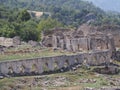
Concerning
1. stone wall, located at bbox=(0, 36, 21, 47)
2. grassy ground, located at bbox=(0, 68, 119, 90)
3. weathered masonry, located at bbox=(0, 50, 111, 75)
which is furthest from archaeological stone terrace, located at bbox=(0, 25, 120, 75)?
stone wall, located at bbox=(0, 36, 21, 47)

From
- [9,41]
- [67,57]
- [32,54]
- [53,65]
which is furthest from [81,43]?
[53,65]

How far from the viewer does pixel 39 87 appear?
132ft

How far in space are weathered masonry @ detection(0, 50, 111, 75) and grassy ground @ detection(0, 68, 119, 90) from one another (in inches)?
73.6

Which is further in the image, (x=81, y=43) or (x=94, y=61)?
(x=81, y=43)

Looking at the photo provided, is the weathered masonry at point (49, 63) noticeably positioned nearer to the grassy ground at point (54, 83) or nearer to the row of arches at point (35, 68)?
the row of arches at point (35, 68)

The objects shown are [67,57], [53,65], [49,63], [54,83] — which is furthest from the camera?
[67,57]

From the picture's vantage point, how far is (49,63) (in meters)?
46.6

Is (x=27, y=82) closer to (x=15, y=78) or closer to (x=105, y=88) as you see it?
(x=15, y=78)

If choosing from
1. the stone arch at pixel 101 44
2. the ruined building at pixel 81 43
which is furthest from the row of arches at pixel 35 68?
the stone arch at pixel 101 44

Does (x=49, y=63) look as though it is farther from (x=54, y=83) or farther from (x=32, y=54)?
(x=32, y=54)

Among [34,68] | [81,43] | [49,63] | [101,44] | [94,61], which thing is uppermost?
[81,43]

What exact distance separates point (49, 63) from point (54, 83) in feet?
17.1

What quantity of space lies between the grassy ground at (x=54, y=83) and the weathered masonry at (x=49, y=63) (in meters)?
1.87

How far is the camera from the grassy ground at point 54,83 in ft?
131
